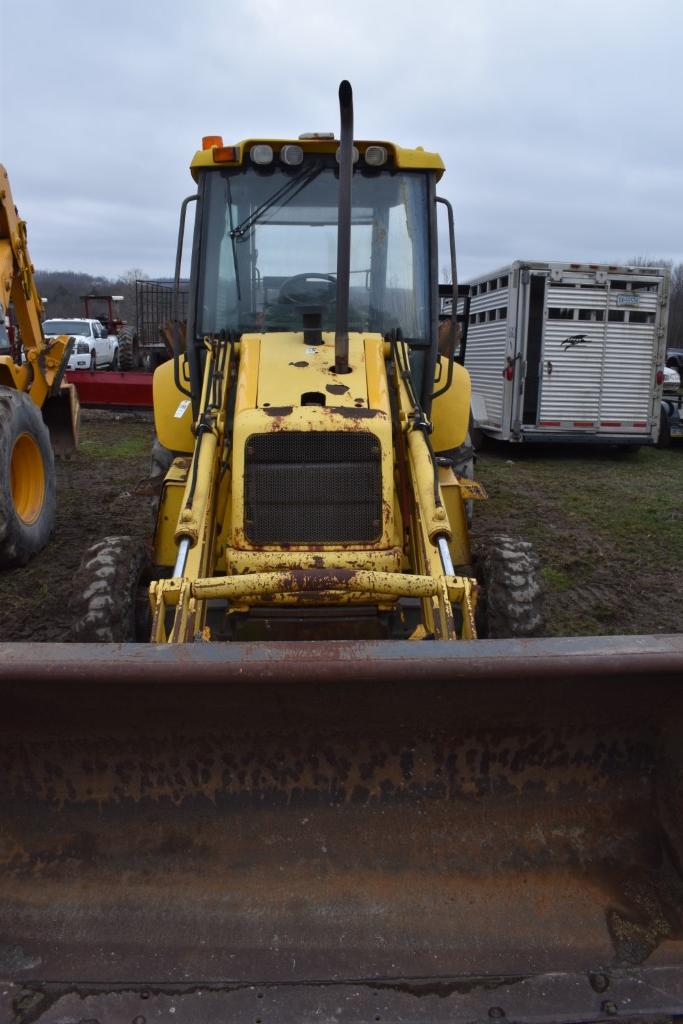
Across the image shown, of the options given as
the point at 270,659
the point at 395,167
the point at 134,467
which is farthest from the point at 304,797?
the point at 134,467

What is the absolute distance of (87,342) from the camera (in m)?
25.0

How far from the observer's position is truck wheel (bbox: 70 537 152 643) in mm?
3618

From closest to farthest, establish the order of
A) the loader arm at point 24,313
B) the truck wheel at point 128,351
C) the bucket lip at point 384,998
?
the bucket lip at point 384,998 < the loader arm at point 24,313 < the truck wheel at point 128,351

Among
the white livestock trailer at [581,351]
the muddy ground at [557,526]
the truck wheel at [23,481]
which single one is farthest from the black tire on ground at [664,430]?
the truck wheel at [23,481]

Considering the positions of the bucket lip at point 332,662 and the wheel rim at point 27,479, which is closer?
the bucket lip at point 332,662

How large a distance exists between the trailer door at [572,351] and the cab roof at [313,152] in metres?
8.82

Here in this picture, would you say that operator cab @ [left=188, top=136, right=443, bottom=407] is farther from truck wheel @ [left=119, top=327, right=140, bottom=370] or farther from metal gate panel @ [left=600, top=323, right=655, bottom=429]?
truck wheel @ [left=119, top=327, right=140, bottom=370]

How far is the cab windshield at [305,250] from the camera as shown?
14.7ft

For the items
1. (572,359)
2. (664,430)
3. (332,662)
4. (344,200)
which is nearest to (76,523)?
(344,200)

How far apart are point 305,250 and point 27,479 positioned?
3.75m

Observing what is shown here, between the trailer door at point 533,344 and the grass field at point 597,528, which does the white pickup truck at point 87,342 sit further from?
the grass field at point 597,528

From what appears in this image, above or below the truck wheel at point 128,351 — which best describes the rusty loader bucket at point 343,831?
below

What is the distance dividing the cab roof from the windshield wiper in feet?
0.39

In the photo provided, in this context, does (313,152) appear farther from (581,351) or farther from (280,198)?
(581,351)
